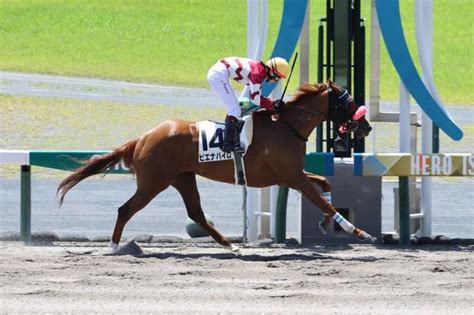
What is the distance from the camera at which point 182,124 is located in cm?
1159

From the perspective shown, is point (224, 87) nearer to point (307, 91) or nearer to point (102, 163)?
point (307, 91)

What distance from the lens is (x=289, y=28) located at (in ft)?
41.0

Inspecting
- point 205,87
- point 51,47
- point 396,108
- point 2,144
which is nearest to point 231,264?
point 2,144

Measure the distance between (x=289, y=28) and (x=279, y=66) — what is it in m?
1.14

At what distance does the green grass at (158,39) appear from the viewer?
29359 millimetres

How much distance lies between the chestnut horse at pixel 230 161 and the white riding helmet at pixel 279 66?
387mm

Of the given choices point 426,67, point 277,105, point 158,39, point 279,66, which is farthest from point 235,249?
point 158,39

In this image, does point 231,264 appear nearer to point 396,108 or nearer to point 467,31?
point 396,108

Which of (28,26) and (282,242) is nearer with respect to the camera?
(282,242)

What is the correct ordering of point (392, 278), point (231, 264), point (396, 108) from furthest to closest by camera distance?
point (396, 108), point (231, 264), point (392, 278)

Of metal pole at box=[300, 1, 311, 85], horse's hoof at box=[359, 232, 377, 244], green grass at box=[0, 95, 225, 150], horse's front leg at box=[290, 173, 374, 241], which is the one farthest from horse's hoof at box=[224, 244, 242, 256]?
green grass at box=[0, 95, 225, 150]

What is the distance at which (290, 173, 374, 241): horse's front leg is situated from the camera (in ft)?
37.3

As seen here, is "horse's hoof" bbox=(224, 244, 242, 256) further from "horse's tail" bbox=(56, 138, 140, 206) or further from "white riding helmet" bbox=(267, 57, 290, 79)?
"white riding helmet" bbox=(267, 57, 290, 79)

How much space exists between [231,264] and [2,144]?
10.6 m
